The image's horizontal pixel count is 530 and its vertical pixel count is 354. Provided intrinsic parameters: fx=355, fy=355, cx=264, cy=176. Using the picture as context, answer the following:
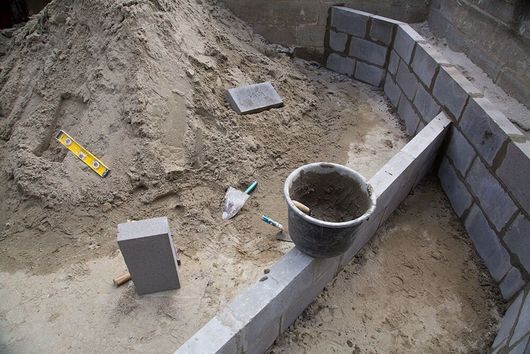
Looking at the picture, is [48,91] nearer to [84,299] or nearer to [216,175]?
[216,175]

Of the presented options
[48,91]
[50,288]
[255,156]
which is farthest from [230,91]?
[50,288]

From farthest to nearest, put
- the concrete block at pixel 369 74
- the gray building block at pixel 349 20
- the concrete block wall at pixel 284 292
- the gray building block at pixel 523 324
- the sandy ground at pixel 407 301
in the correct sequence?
1. the concrete block at pixel 369 74
2. the gray building block at pixel 349 20
3. the sandy ground at pixel 407 301
4. the gray building block at pixel 523 324
5. the concrete block wall at pixel 284 292

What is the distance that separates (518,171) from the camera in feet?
8.98

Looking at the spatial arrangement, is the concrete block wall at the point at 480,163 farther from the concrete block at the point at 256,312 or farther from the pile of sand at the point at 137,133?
the concrete block at the point at 256,312

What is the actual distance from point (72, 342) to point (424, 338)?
8.25ft

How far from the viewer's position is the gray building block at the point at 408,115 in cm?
440

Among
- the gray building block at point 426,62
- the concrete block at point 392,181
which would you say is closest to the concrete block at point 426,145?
the concrete block at point 392,181

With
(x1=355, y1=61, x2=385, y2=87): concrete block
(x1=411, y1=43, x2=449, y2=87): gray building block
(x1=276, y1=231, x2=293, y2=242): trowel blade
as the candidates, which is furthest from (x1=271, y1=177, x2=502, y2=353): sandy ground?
(x1=355, y1=61, x2=385, y2=87): concrete block

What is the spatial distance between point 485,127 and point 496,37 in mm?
1865

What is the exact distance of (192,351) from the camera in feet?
6.01

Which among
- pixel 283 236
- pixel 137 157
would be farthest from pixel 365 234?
pixel 137 157

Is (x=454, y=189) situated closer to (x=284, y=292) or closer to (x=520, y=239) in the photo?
(x=520, y=239)

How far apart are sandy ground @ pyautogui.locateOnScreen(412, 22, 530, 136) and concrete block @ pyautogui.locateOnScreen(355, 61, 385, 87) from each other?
902mm

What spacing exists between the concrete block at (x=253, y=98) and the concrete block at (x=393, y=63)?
1.72 meters
